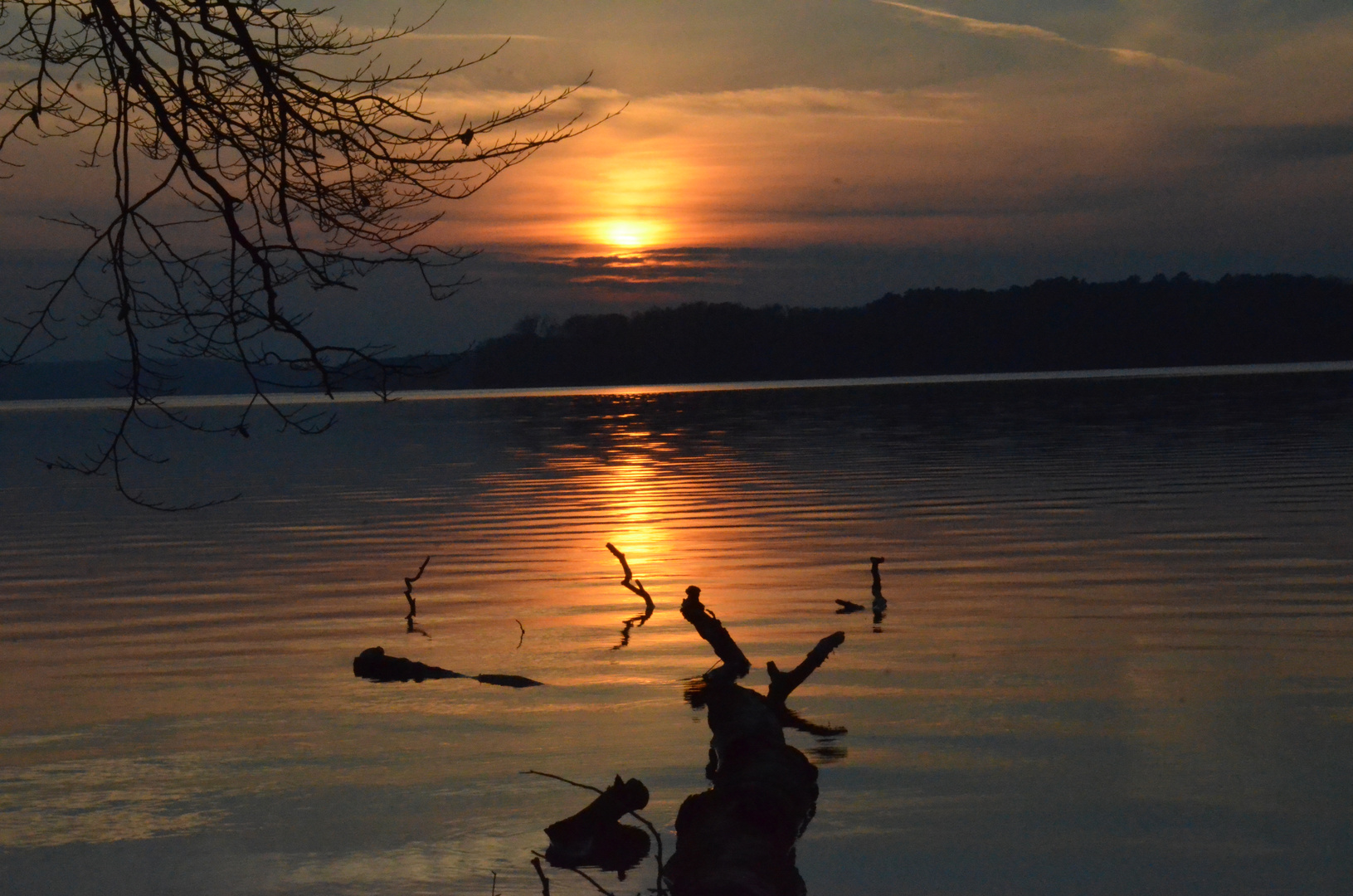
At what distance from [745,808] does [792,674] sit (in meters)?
3.35

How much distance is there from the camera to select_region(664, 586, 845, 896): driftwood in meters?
8.96

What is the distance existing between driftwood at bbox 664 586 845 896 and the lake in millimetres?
486

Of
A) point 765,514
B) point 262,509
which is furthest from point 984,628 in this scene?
point 262,509

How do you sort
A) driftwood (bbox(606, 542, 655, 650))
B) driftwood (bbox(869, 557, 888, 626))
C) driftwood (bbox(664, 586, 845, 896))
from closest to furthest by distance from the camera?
1. driftwood (bbox(664, 586, 845, 896))
2. driftwood (bbox(606, 542, 655, 650))
3. driftwood (bbox(869, 557, 888, 626))

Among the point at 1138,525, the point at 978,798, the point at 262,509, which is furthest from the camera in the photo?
the point at 262,509

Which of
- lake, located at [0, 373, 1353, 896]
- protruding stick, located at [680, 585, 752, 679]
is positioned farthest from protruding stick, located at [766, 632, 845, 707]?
protruding stick, located at [680, 585, 752, 679]

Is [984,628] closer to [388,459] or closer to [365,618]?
[365,618]

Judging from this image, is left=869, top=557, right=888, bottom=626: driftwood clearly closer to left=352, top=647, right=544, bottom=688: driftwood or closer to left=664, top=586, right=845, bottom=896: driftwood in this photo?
left=352, top=647, right=544, bottom=688: driftwood

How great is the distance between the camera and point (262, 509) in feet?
133

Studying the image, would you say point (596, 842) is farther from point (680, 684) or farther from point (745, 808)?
point (680, 684)

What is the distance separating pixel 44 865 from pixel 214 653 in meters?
8.14

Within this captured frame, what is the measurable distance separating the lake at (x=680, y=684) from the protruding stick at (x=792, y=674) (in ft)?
2.47

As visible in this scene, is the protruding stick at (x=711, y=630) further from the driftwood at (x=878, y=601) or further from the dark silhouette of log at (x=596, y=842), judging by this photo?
the driftwood at (x=878, y=601)

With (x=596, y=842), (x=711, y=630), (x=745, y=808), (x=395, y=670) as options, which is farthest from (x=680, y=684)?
(x=745, y=808)
